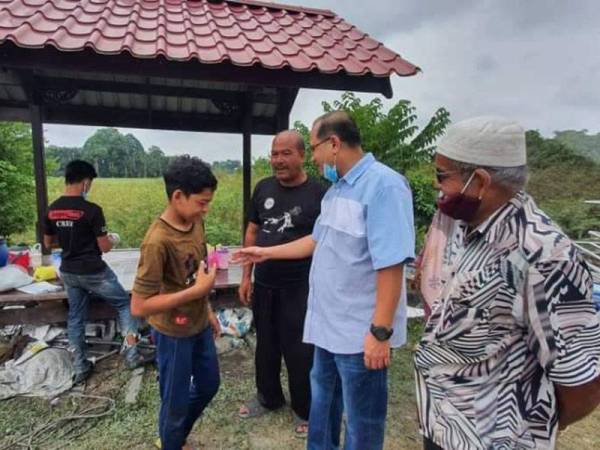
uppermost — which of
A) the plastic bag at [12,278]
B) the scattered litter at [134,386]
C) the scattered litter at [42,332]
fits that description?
the plastic bag at [12,278]

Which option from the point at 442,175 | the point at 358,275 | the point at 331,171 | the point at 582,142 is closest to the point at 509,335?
the point at 442,175

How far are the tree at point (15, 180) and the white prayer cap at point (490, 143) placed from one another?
8.54 m

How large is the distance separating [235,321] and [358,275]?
251 cm

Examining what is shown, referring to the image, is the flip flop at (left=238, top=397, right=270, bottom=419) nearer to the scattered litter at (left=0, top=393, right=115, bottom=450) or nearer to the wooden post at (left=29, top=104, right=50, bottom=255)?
the scattered litter at (left=0, top=393, right=115, bottom=450)

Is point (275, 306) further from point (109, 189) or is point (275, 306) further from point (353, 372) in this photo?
point (109, 189)

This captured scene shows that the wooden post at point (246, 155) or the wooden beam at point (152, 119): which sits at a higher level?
the wooden beam at point (152, 119)

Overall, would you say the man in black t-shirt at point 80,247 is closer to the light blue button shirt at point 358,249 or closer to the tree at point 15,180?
the light blue button shirt at point 358,249

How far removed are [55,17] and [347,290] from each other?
3.19 meters

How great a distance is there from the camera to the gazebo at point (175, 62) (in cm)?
284

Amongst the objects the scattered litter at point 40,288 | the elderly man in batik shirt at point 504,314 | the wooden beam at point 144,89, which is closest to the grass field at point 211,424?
the scattered litter at point 40,288

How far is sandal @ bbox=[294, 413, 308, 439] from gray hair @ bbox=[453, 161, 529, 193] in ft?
7.10

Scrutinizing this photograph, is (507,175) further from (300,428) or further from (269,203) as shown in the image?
(300,428)

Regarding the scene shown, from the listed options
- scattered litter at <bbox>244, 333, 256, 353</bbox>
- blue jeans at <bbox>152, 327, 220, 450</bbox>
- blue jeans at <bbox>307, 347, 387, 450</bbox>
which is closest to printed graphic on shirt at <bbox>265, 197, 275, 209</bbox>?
blue jeans at <bbox>152, 327, 220, 450</bbox>

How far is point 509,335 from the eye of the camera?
1.08 m
